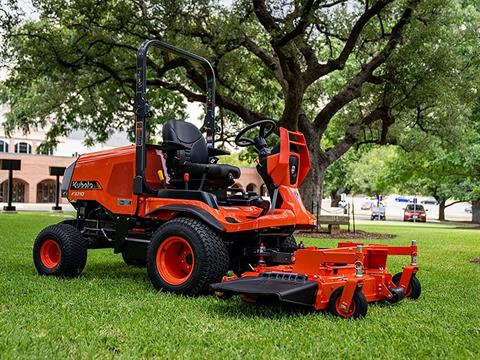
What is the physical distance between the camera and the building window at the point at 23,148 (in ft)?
200

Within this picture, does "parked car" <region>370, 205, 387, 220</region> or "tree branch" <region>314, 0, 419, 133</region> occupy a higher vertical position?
"tree branch" <region>314, 0, 419, 133</region>

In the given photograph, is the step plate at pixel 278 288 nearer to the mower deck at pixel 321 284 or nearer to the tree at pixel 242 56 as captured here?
the mower deck at pixel 321 284

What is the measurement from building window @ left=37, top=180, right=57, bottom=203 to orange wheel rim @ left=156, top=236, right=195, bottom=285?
173ft

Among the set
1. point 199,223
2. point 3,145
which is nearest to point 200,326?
point 199,223

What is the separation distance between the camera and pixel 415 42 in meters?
18.2

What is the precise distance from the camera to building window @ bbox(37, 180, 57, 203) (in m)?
56.8

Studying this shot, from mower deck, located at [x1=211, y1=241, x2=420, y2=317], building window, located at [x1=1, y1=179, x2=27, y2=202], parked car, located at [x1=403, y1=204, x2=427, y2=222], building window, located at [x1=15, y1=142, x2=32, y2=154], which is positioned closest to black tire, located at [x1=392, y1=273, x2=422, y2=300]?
mower deck, located at [x1=211, y1=241, x2=420, y2=317]

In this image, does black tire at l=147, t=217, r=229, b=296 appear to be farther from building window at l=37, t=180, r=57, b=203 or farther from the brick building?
building window at l=37, t=180, r=57, b=203

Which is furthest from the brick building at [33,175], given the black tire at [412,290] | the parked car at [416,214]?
the black tire at [412,290]

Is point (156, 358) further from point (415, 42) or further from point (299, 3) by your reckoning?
point (415, 42)

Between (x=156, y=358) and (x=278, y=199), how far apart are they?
2.84m

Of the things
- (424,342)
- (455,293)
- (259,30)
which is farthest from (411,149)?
(424,342)

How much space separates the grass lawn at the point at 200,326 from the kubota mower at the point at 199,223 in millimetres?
265

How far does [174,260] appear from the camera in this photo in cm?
661
